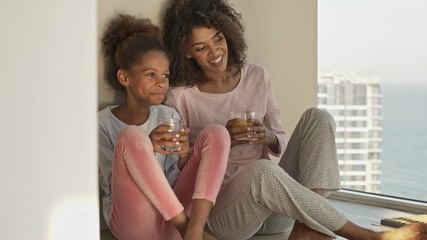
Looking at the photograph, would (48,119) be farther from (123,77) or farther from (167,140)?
(123,77)

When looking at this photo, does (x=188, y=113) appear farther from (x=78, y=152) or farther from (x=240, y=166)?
(x=78, y=152)

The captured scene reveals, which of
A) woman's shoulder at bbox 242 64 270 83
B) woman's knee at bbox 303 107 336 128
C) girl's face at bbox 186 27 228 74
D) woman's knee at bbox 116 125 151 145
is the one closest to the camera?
woman's knee at bbox 116 125 151 145

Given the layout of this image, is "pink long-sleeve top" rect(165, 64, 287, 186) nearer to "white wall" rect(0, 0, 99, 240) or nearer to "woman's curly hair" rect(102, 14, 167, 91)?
"woman's curly hair" rect(102, 14, 167, 91)

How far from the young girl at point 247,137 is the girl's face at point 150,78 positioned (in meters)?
0.11

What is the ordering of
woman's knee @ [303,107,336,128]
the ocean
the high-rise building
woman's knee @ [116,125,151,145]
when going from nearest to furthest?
woman's knee @ [116,125,151,145] → woman's knee @ [303,107,336,128] → the ocean → the high-rise building

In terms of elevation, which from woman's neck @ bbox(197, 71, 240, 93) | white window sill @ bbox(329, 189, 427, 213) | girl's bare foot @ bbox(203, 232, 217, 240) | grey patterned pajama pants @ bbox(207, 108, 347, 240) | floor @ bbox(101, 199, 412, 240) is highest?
woman's neck @ bbox(197, 71, 240, 93)

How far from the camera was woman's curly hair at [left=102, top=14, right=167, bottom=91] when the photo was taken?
2.57 m

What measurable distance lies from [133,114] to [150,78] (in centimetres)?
13

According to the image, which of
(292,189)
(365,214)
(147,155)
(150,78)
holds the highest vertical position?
(150,78)

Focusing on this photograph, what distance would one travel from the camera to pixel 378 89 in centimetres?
364

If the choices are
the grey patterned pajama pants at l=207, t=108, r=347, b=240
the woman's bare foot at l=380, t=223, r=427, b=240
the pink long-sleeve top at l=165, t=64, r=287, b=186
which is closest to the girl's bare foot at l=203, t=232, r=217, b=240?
the grey patterned pajama pants at l=207, t=108, r=347, b=240

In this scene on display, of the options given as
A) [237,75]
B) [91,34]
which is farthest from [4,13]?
[237,75]

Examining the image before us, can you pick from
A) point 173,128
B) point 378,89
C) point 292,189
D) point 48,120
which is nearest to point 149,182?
point 173,128

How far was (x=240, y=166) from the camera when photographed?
269 cm
